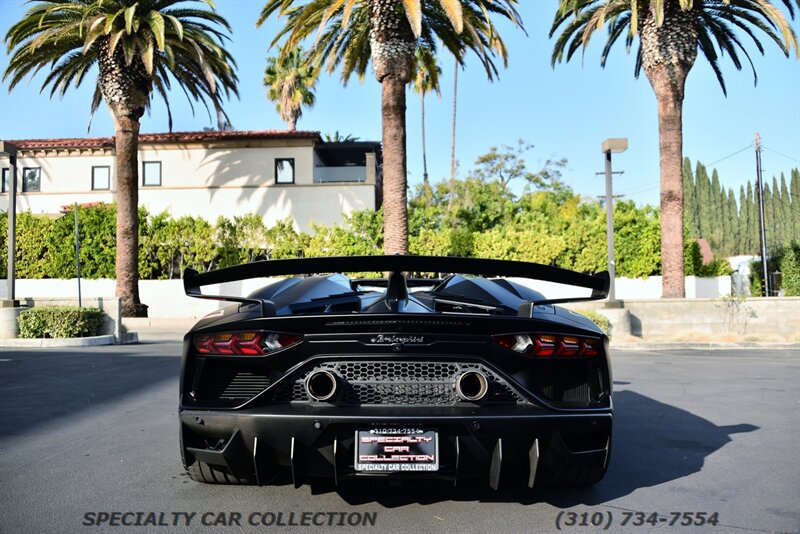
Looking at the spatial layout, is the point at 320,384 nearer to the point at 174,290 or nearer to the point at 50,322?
the point at 50,322

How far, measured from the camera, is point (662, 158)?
727 inches

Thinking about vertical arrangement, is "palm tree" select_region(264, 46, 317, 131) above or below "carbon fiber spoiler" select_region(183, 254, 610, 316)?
above

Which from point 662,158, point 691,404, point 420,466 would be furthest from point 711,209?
point 420,466

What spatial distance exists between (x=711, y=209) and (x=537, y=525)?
79509 mm

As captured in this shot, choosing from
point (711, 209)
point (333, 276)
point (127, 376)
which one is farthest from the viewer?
point (711, 209)

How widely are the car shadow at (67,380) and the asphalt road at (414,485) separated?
0.06 meters

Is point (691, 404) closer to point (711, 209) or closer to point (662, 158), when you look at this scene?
point (662, 158)

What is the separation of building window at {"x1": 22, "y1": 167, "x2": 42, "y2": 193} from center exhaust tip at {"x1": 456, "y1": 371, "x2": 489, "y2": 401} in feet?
109

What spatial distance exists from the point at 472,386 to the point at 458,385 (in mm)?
73

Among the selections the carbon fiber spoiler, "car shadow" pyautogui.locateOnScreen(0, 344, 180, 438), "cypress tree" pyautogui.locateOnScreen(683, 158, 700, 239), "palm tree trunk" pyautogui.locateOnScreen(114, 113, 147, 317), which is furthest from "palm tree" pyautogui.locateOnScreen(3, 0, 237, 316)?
"cypress tree" pyautogui.locateOnScreen(683, 158, 700, 239)

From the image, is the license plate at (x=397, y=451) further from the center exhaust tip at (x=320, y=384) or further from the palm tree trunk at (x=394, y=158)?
the palm tree trunk at (x=394, y=158)

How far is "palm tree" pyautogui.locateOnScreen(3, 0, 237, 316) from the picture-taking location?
2045 centimetres

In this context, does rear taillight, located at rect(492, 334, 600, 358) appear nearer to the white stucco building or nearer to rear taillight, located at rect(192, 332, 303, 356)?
rear taillight, located at rect(192, 332, 303, 356)

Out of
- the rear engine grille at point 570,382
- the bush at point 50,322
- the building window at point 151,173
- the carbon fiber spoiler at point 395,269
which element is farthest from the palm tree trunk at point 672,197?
the building window at point 151,173
